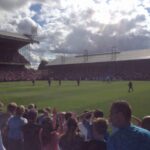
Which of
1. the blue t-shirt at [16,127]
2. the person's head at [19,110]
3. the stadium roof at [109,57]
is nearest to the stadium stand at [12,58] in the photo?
the stadium roof at [109,57]

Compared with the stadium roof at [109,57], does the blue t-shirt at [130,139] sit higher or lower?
lower

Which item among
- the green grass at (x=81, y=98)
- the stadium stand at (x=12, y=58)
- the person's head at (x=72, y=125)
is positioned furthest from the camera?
the stadium stand at (x=12, y=58)

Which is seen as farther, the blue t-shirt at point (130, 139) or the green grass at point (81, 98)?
the green grass at point (81, 98)

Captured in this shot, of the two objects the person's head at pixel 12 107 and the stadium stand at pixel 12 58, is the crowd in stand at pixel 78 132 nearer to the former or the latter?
the person's head at pixel 12 107

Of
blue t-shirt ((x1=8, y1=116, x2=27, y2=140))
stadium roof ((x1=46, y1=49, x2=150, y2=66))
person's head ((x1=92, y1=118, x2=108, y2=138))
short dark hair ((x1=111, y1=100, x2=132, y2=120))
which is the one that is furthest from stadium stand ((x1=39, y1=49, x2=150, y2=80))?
short dark hair ((x1=111, y1=100, x2=132, y2=120))

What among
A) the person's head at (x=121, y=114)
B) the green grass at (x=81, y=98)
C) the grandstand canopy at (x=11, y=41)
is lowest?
the green grass at (x=81, y=98)

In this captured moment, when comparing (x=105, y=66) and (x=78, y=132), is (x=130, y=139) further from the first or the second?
(x=105, y=66)

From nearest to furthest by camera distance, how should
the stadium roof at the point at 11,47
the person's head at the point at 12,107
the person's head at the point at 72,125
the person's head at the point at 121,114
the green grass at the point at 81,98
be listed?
the person's head at the point at 121,114 < the person's head at the point at 72,125 < the person's head at the point at 12,107 < the green grass at the point at 81,98 < the stadium roof at the point at 11,47

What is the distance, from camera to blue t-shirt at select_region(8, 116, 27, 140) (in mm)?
9641

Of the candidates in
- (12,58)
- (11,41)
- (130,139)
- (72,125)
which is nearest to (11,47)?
(12,58)

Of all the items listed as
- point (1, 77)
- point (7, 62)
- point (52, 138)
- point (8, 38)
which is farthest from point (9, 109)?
point (7, 62)

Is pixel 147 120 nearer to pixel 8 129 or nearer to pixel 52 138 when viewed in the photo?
pixel 52 138

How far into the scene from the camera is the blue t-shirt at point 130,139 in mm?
4941

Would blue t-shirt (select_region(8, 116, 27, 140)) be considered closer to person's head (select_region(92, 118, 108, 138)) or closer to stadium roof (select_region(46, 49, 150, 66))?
person's head (select_region(92, 118, 108, 138))
